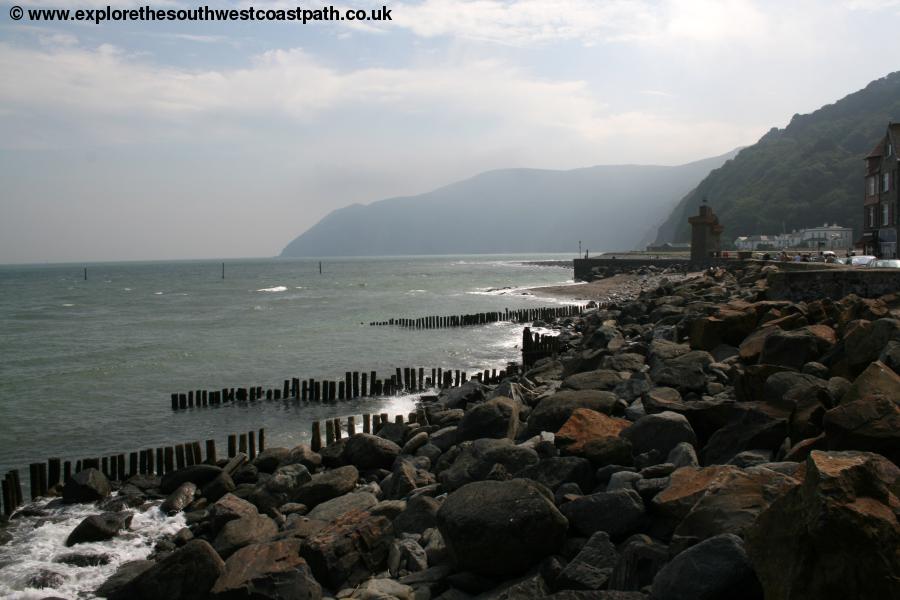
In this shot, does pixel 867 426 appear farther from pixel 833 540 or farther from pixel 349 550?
pixel 349 550

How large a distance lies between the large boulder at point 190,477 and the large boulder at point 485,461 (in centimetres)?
534

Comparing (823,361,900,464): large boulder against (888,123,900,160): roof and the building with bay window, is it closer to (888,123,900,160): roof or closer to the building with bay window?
the building with bay window

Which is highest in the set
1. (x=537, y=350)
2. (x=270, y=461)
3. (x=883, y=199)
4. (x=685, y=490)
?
(x=883, y=199)

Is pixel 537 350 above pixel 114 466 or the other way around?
above

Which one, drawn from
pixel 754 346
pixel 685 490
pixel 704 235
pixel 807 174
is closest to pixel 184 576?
pixel 685 490

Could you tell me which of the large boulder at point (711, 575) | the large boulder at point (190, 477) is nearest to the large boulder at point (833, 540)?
the large boulder at point (711, 575)

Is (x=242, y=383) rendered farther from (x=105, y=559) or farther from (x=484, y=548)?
(x=484, y=548)

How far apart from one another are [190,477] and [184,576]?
16.5 feet

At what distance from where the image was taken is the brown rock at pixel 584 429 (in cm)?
746

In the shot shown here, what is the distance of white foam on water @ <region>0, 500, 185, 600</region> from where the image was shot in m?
8.84

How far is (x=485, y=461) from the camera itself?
7996 millimetres

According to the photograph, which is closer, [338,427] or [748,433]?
[748,433]

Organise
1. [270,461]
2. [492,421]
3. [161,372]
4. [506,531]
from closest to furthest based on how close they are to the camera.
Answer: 1. [506,531]
2. [492,421]
3. [270,461]
4. [161,372]

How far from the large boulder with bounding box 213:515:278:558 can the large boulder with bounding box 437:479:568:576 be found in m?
3.62
